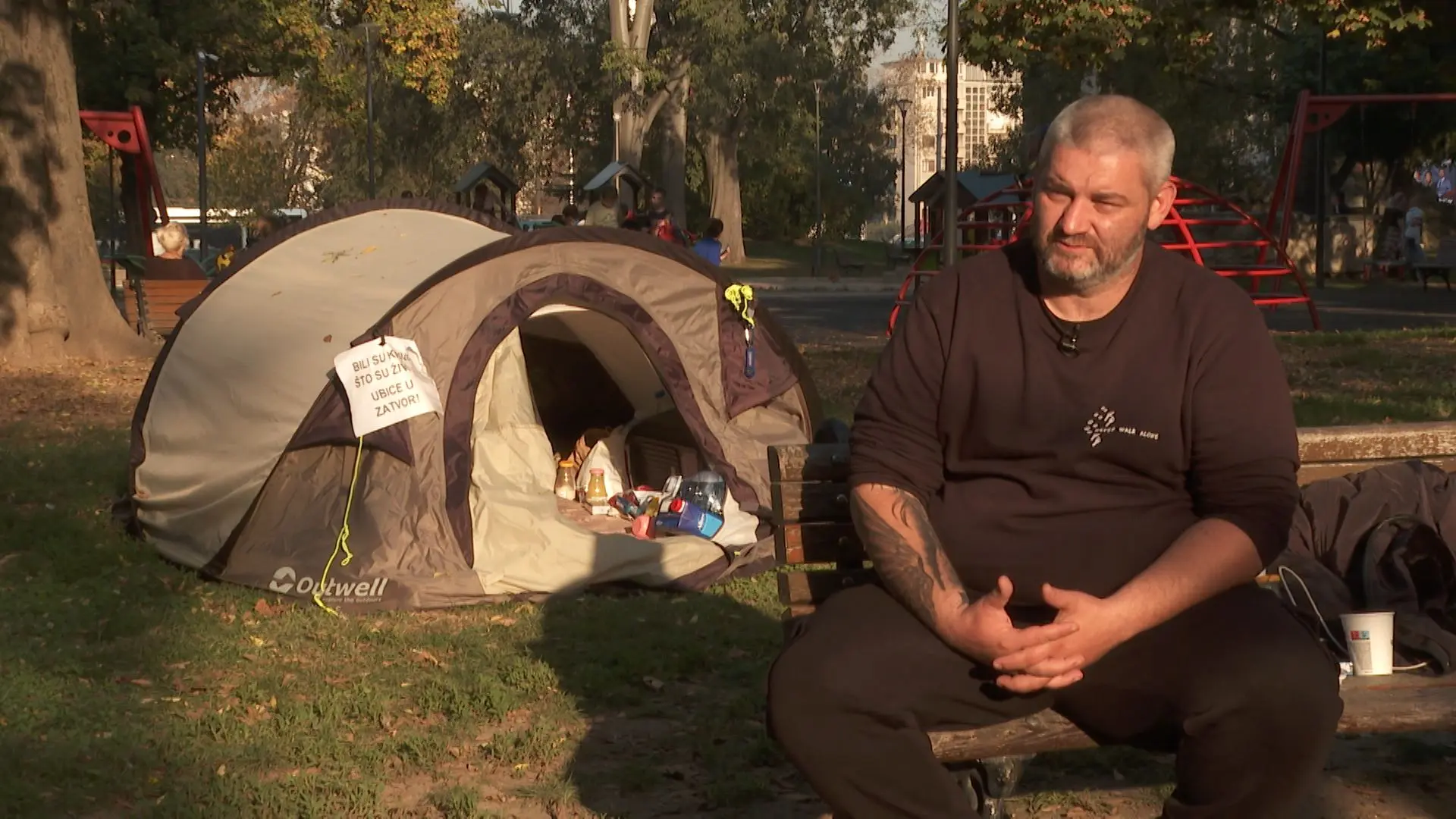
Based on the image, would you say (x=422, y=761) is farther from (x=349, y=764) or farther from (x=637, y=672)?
(x=637, y=672)

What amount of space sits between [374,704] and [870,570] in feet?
6.93

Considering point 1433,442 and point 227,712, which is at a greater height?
point 1433,442

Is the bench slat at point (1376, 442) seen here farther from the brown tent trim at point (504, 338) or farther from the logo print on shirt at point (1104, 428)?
the brown tent trim at point (504, 338)

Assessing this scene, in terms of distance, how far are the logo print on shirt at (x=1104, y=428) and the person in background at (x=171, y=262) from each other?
17.1 meters

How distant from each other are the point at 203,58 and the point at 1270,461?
32285mm

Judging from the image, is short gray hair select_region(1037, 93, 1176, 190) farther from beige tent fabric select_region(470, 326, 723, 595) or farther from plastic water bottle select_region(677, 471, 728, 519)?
plastic water bottle select_region(677, 471, 728, 519)

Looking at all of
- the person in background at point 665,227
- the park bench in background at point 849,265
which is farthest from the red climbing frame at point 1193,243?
the park bench in background at point 849,265

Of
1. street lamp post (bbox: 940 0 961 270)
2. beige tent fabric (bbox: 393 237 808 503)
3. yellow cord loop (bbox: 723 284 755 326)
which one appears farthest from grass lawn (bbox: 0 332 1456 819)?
street lamp post (bbox: 940 0 961 270)

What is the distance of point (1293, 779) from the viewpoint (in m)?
3.27

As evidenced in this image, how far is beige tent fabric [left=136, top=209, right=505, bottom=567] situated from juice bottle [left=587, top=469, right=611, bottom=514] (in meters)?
1.41

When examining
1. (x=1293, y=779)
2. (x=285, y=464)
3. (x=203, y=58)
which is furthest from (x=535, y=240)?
(x=203, y=58)

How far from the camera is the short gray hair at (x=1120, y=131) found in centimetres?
361

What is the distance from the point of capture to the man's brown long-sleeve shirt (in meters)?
3.56

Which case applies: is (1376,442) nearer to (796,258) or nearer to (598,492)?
(598,492)
